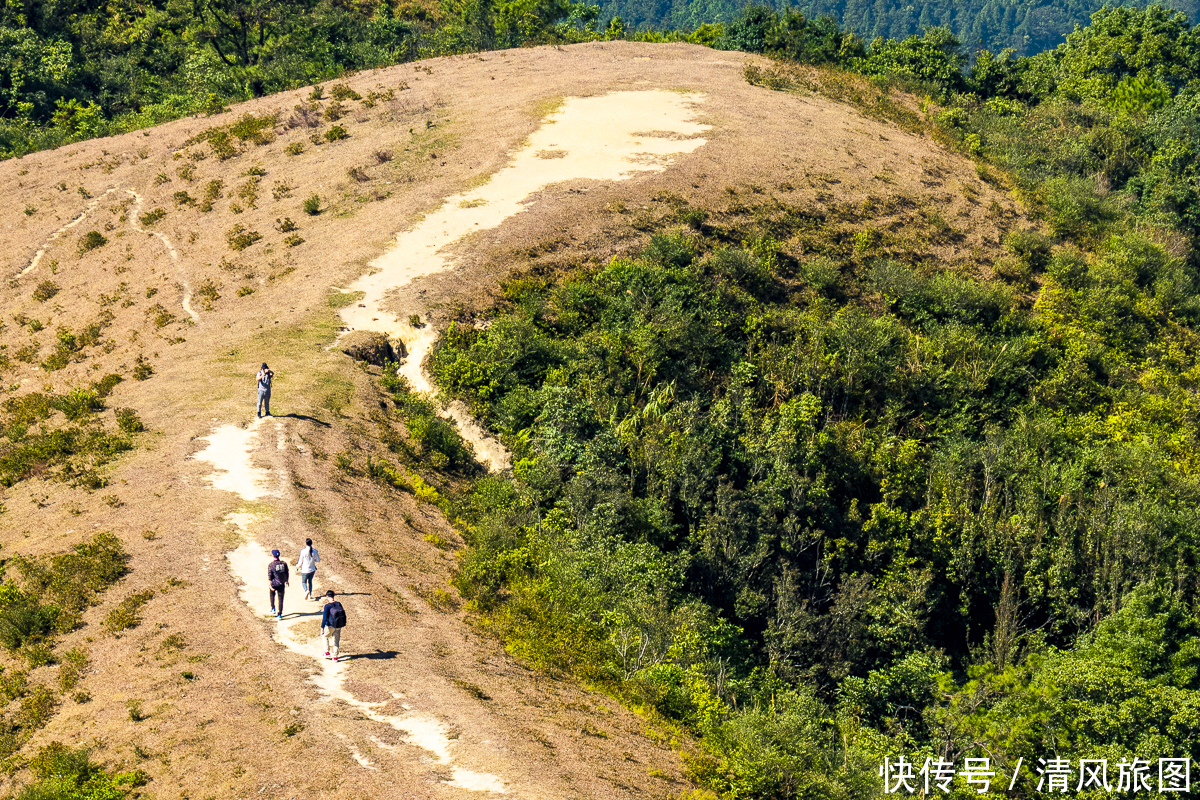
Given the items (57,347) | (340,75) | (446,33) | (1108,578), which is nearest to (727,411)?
(1108,578)

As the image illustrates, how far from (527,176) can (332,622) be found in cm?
2807

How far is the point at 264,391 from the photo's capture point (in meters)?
25.7

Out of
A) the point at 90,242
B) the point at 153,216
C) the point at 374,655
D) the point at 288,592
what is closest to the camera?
the point at 374,655

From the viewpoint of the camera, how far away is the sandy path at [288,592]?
15.0m

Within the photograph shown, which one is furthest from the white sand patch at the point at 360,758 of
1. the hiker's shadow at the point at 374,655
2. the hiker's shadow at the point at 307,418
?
the hiker's shadow at the point at 307,418

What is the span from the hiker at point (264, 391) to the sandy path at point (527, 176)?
5.46 metres

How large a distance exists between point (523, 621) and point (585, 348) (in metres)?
12.0

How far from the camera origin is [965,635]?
2822 centimetres

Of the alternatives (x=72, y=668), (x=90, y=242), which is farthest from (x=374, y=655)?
(x=90, y=242)

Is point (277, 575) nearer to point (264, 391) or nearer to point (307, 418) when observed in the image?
point (264, 391)

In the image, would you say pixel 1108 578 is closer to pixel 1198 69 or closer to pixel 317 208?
pixel 317 208

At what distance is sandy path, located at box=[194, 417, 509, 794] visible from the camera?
1505 cm

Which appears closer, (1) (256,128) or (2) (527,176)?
(2) (527,176)

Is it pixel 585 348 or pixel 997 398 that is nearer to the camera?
pixel 585 348
